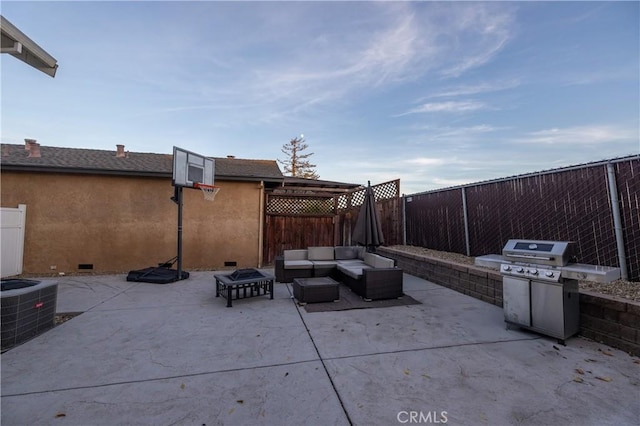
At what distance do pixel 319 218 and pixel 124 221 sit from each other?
20.0ft

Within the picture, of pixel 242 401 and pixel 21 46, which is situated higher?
pixel 21 46

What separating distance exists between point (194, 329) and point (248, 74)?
7.79 metres

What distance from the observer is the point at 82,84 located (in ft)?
23.8

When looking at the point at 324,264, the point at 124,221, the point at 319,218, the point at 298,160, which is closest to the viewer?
the point at 324,264

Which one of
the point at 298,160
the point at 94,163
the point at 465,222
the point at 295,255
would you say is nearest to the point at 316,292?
the point at 295,255

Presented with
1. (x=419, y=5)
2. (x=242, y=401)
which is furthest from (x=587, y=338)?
(x=419, y=5)

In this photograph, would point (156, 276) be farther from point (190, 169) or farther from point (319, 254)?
point (319, 254)

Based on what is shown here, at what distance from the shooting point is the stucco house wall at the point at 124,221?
7.09 meters

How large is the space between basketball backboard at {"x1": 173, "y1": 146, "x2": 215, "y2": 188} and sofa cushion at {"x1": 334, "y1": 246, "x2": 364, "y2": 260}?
13.9 feet

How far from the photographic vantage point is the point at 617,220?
3842mm

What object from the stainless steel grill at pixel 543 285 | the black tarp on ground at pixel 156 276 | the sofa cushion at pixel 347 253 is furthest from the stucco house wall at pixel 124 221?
the stainless steel grill at pixel 543 285

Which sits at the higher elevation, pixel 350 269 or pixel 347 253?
pixel 347 253

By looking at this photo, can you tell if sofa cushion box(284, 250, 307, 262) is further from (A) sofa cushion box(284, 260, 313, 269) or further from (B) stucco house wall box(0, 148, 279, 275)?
(B) stucco house wall box(0, 148, 279, 275)

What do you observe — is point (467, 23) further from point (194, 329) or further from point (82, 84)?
point (82, 84)
